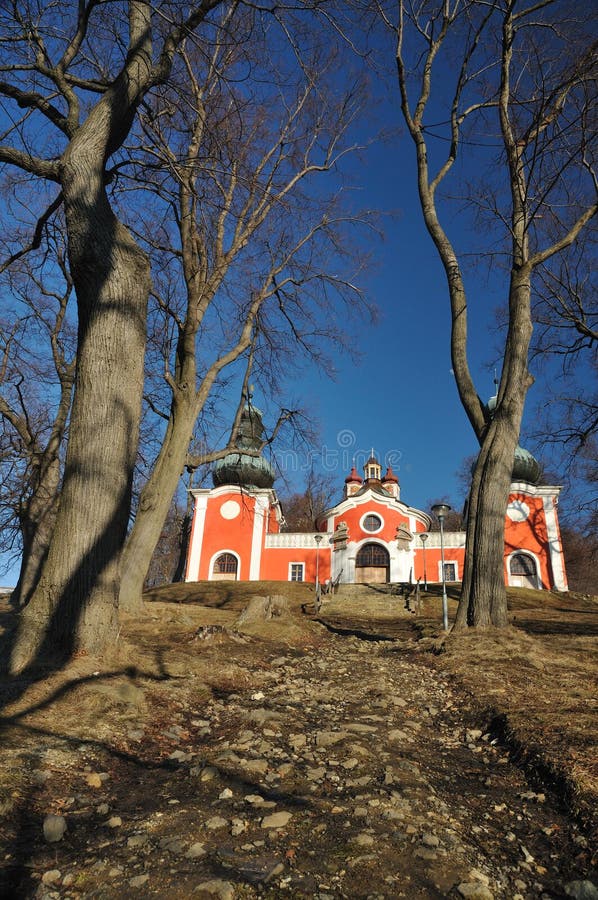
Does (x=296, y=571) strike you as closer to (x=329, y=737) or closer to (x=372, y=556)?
(x=372, y=556)

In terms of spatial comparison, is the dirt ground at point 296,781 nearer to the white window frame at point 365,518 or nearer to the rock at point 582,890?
the rock at point 582,890

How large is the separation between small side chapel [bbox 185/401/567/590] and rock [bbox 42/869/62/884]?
25.3 metres

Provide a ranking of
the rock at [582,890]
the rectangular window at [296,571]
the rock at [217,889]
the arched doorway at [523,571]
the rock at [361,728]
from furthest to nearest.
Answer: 1. the rectangular window at [296,571]
2. the arched doorway at [523,571]
3. the rock at [361,728]
4. the rock at [582,890]
5. the rock at [217,889]

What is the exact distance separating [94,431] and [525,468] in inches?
1101

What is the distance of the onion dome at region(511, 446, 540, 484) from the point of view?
28.7 meters

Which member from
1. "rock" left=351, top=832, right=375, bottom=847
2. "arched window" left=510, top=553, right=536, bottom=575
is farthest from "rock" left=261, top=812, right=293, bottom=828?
"arched window" left=510, top=553, right=536, bottom=575

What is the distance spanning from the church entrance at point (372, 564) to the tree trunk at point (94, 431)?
24306mm

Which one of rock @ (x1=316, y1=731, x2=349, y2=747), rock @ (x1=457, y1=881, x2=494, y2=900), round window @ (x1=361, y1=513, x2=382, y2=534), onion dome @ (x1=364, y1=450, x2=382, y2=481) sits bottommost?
rock @ (x1=457, y1=881, x2=494, y2=900)

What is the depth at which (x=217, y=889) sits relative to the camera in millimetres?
1779

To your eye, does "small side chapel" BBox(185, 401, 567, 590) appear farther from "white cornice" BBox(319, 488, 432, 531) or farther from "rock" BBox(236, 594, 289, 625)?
"rock" BBox(236, 594, 289, 625)

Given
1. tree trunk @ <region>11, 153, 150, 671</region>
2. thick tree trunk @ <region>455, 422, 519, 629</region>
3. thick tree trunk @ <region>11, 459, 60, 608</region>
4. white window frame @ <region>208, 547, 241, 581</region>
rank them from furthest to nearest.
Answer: white window frame @ <region>208, 547, 241, 581</region> → thick tree trunk @ <region>11, 459, 60, 608</region> → thick tree trunk @ <region>455, 422, 519, 629</region> → tree trunk @ <region>11, 153, 150, 671</region>

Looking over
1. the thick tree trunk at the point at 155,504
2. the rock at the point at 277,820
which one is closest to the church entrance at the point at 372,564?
the thick tree trunk at the point at 155,504

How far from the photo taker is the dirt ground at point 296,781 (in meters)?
1.92

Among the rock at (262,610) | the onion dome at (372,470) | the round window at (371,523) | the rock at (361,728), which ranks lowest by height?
the rock at (361,728)
